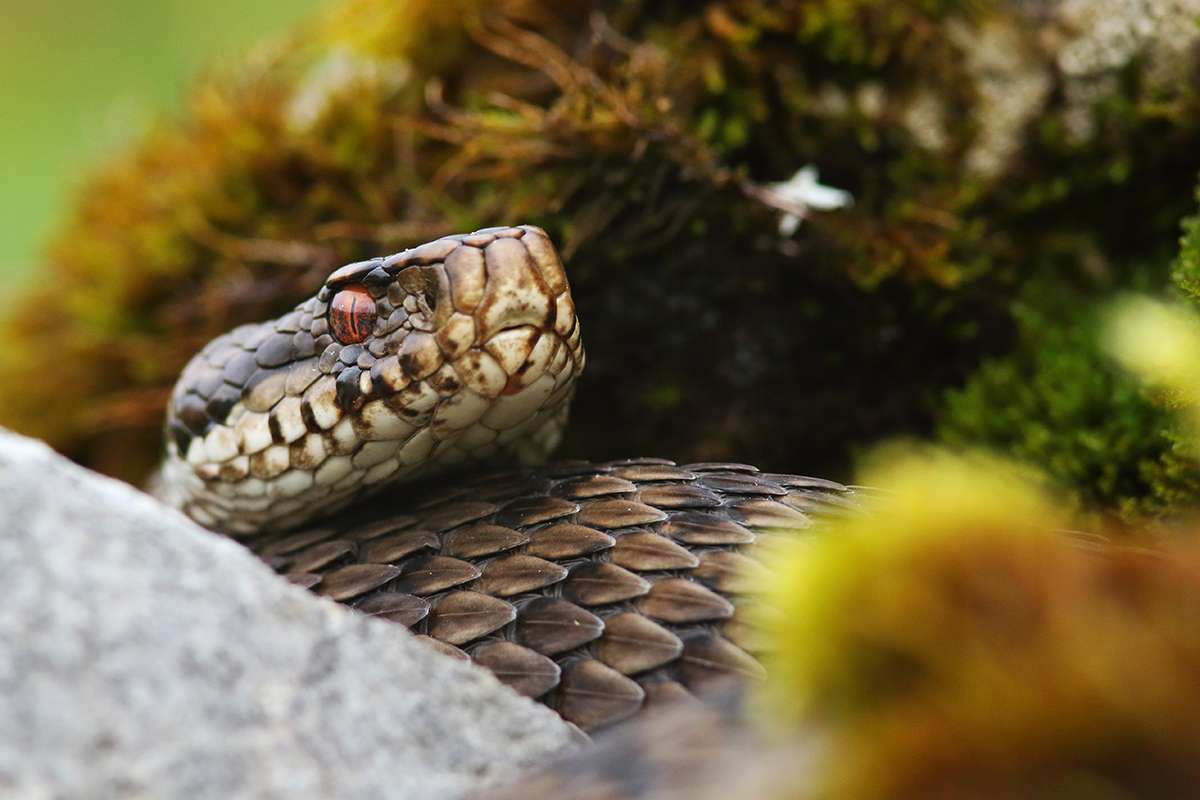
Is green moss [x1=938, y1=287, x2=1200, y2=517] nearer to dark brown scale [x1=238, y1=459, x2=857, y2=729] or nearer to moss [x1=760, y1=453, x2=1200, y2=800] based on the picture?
dark brown scale [x1=238, y1=459, x2=857, y2=729]

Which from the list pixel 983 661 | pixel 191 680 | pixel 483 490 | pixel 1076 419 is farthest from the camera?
pixel 1076 419

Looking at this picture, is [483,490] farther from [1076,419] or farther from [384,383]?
[1076,419]

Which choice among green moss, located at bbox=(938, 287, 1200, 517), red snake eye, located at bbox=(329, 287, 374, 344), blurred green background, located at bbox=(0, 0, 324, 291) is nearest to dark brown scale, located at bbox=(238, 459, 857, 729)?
red snake eye, located at bbox=(329, 287, 374, 344)

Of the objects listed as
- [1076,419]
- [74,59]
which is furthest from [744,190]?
[74,59]

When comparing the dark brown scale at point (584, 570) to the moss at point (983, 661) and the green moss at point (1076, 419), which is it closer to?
the moss at point (983, 661)

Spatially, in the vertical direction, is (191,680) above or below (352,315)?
below

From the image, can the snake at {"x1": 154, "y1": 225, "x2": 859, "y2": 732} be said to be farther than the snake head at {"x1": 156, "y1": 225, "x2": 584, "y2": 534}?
No

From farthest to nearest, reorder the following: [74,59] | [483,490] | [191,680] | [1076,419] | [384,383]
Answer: [74,59] → [1076,419] → [483,490] → [384,383] → [191,680]
